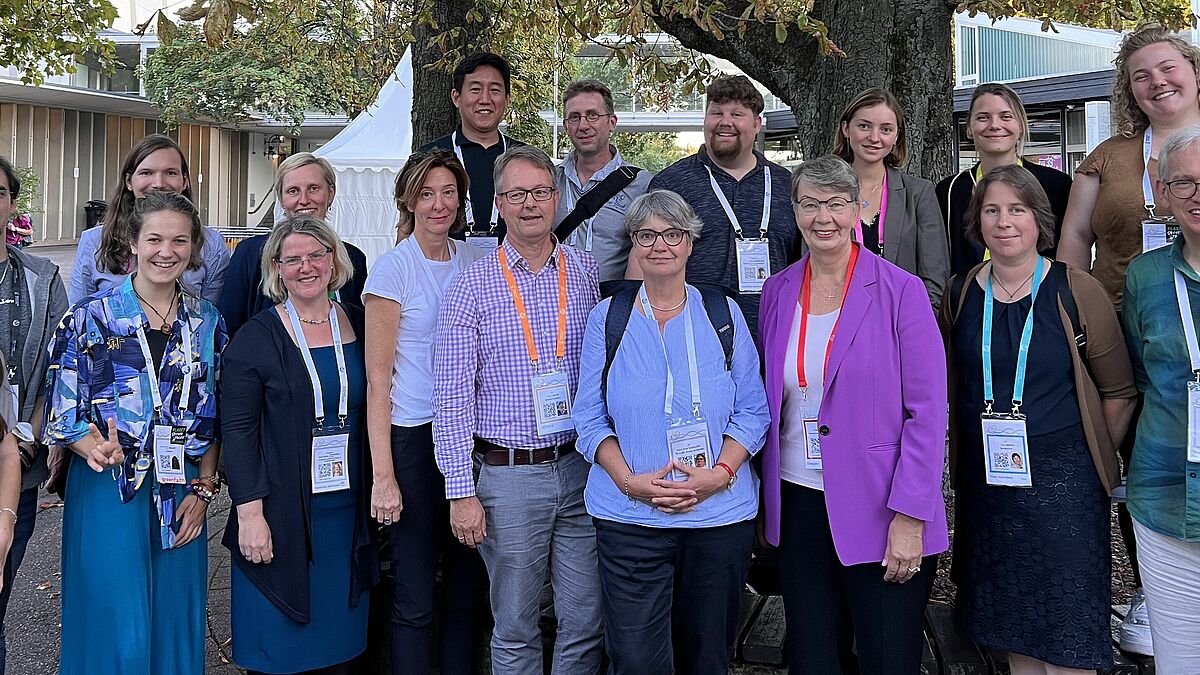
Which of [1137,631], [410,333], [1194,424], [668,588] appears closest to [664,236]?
[410,333]

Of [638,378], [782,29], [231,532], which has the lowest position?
[231,532]

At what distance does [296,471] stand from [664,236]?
1.49 metres

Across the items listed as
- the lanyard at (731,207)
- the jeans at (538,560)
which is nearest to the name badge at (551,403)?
the jeans at (538,560)

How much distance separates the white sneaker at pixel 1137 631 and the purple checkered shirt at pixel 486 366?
7.19 feet

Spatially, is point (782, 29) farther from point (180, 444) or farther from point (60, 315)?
point (60, 315)

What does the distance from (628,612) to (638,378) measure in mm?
731

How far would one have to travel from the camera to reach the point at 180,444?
308 centimetres

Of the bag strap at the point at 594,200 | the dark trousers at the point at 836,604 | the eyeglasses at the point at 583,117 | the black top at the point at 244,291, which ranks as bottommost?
the dark trousers at the point at 836,604

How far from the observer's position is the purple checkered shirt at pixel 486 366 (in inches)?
118

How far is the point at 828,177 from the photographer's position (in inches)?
112

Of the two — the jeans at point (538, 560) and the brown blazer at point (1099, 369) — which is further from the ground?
the brown blazer at point (1099, 369)

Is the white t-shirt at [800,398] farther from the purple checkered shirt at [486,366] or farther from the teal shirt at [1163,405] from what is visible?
the teal shirt at [1163,405]

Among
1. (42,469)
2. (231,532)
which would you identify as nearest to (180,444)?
(231,532)

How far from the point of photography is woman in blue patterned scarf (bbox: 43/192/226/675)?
3.00m
